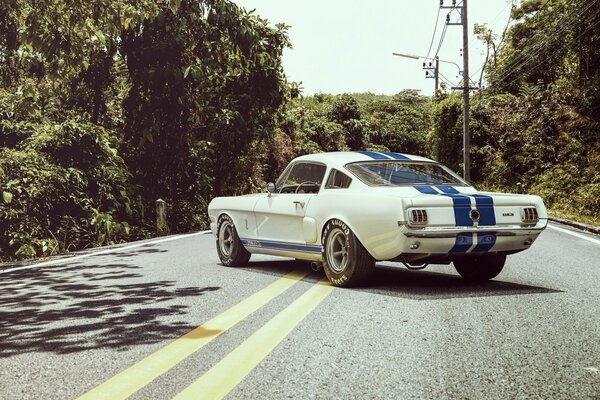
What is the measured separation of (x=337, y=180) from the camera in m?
6.95

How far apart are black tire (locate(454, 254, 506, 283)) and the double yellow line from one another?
6.49ft

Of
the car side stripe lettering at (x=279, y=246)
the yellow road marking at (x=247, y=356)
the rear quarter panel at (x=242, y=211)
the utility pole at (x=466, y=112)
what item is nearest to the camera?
the yellow road marking at (x=247, y=356)

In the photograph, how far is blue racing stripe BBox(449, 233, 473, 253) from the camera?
19.9 feet

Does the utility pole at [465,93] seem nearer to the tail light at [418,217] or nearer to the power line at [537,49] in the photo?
the power line at [537,49]

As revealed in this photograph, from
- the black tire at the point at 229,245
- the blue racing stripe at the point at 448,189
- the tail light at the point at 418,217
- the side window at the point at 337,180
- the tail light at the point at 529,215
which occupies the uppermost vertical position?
the side window at the point at 337,180

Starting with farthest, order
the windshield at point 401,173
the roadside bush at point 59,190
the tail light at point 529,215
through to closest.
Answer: the roadside bush at point 59,190, the windshield at point 401,173, the tail light at point 529,215

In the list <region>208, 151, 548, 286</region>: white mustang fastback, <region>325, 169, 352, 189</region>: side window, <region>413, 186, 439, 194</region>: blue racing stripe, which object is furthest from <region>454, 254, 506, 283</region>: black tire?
<region>325, 169, 352, 189</region>: side window

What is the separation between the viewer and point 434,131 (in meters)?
41.5

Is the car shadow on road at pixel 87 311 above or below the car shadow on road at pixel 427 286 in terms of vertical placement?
above

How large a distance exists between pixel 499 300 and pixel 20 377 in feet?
12.9

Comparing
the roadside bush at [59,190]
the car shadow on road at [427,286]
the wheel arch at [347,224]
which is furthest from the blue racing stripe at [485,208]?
the roadside bush at [59,190]

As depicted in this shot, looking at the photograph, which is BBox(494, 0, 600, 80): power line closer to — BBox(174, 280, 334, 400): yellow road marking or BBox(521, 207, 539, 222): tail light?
BBox(521, 207, 539, 222): tail light

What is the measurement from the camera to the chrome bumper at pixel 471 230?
19.4 feet

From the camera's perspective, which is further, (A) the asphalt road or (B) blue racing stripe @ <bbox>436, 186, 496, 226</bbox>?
(B) blue racing stripe @ <bbox>436, 186, 496, 226</bbox>
